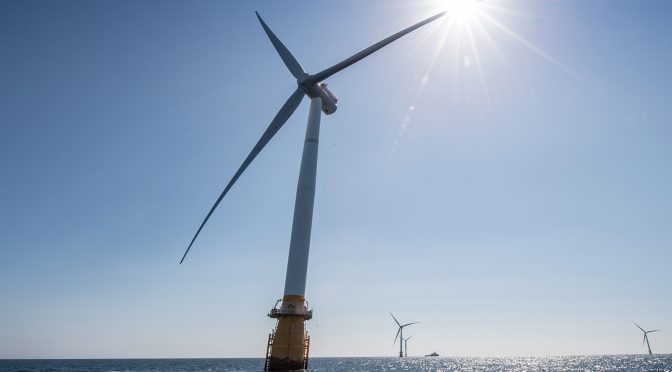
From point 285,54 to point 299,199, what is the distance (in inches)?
948

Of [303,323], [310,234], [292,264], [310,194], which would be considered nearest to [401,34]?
[310,194]

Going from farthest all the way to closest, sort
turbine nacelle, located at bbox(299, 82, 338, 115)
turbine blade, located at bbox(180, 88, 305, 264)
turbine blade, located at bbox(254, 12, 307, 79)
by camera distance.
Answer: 1. turbine blade, located at bbox(254, 12, 307, 79)
2. turbine nacelle, located at bbox(299, 82, 338, 115)
3. turbine blade, located at bbox(180, 88, 305, 264)

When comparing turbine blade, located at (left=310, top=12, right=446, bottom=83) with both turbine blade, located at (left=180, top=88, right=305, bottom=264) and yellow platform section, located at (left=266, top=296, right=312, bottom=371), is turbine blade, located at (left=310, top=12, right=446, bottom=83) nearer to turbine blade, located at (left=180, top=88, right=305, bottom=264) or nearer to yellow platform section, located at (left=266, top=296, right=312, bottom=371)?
turbine blade, located at (left=180, top=88, right=305, bottom=264)

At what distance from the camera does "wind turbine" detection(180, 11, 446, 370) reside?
127 ft

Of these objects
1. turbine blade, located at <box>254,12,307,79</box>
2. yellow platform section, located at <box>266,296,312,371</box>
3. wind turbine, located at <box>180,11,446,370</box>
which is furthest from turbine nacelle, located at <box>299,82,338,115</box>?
yellow platform section, located at <box>266,296,312,371</box>

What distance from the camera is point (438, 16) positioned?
4550cm

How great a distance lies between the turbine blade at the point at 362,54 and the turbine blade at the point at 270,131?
3.32 meters

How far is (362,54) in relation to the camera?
166ft

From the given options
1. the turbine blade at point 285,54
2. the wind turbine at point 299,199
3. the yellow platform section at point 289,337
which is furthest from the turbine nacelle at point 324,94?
the yellow platform section at point 289,337

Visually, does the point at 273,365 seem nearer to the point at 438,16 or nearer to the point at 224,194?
the point at 224,194

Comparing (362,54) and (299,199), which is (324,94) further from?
(299,199)

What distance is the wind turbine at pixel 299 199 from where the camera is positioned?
38750 millimetres

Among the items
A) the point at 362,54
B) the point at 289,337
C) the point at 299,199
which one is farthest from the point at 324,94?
the point at 289,337

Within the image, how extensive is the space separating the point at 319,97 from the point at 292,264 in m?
23.4
